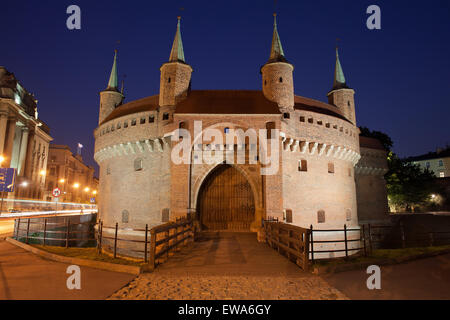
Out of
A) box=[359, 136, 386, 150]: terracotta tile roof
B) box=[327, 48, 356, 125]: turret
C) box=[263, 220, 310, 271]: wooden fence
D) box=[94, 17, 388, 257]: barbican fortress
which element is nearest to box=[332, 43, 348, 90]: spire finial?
box=[327, 48, 356, 125]: turret

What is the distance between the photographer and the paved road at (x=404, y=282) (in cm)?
629

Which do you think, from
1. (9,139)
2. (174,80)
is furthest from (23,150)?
(174,80)

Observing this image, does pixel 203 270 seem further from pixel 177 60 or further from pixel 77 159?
pixel 77 159

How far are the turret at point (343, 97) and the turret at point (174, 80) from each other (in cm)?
1553

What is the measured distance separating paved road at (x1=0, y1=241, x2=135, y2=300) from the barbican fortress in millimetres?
9518

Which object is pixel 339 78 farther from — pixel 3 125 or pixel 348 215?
pixel 3 125

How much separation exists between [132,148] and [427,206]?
4796 centimetres

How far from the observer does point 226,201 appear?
19.8 metres

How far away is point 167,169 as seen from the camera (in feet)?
70.0

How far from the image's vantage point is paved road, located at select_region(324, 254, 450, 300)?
629cm

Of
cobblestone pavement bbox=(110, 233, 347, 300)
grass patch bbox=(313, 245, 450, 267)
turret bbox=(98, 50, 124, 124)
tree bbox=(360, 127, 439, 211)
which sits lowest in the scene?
cobblestone pavement bbox=(110, 233, 347, 300)

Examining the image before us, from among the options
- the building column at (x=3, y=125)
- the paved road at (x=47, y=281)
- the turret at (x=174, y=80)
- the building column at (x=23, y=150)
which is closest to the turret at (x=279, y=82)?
the turret at (x=174, y=80)

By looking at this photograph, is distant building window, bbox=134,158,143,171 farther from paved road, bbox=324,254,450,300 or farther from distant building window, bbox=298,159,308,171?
paved road, bbox=324,254,450,300
